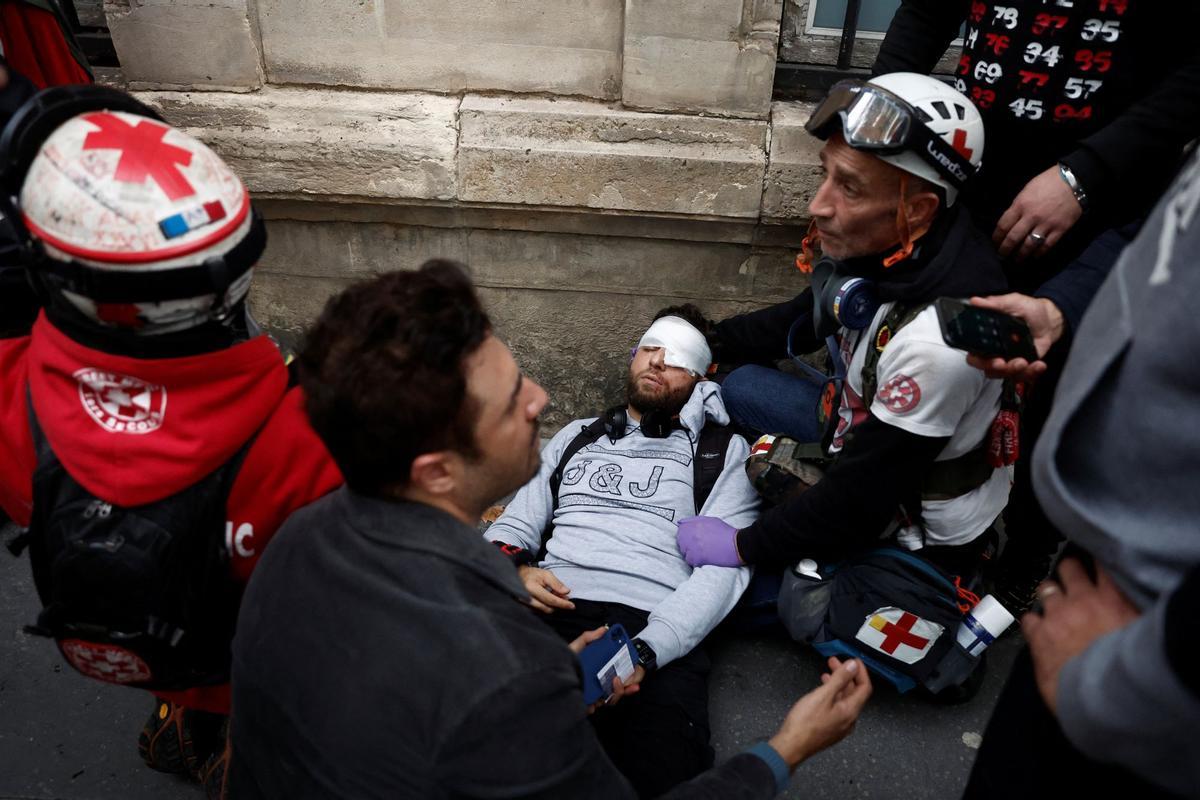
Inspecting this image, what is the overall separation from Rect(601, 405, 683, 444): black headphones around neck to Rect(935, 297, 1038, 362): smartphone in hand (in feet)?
4.33

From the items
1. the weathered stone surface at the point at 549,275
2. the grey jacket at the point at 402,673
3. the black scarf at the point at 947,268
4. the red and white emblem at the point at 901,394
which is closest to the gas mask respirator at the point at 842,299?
the black scarf at the point at 947,268

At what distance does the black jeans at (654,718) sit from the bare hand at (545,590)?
0.05 meters

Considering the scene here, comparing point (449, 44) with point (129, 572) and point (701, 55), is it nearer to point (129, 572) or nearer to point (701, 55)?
point (701, 55)

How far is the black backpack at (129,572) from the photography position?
4.91ft

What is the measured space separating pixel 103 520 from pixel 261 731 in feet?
1.65

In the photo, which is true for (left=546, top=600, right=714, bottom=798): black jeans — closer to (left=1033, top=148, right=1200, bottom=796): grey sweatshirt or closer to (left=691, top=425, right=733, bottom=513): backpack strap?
(left=691, top=425, right=733, bottom=513): backpack strap

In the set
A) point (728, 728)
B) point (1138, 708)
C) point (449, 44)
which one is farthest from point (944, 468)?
point (449, 44)

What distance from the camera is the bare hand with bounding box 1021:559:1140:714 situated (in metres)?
1.03

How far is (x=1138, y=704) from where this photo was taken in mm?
869

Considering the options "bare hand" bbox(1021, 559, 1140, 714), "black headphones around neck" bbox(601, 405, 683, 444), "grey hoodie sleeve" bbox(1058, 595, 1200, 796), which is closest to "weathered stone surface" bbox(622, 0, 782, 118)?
"black headphones around neck" bbox(601, 405, 683, 444)

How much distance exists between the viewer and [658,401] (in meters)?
3.01

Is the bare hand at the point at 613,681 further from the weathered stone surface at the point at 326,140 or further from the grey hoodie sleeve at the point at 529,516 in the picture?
the weathered stone surface at the point at 326,140

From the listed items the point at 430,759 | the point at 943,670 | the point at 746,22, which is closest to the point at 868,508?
the point at 943,670

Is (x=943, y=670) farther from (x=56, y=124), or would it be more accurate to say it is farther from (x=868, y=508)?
(x=56, y=124)
